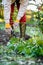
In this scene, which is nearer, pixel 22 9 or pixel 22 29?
pixel 22 9

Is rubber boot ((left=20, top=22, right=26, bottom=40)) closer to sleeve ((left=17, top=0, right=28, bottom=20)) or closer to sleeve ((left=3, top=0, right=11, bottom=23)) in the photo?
sleeve ((left=17, top=0, right=28, bottom=20))

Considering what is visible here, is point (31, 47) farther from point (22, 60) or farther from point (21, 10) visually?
point (21, 10)

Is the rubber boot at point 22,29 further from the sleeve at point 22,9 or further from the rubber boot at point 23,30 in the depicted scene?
the sleeve at point 22,9

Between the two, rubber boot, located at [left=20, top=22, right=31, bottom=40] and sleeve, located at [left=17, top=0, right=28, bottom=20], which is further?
rubber boot, located at [left=20, top=22, right=31, bottom=40]

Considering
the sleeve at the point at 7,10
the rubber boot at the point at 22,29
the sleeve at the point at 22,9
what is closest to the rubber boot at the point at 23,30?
the rubber boot at the point at 22,29

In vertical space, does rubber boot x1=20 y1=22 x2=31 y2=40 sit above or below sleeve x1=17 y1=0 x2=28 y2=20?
below

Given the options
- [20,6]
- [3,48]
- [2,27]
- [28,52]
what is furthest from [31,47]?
[2,27]

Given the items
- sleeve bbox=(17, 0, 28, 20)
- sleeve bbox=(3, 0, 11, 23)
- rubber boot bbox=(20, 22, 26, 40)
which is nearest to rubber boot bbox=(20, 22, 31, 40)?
rubber boot bbox=(20, 22, 26, 40)

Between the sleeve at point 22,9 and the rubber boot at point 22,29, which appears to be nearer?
the sleeve at point 22,9

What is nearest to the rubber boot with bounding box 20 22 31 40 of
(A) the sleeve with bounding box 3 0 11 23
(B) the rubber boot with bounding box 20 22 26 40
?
(B) the rubber boot with bounding box 20 22 26 40

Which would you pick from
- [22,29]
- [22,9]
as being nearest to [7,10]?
[22,9]

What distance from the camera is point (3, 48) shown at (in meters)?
7.18

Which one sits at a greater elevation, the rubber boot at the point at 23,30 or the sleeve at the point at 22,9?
the sleeve at the point at 22,9

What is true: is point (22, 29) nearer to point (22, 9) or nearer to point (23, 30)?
point (23, 30)
